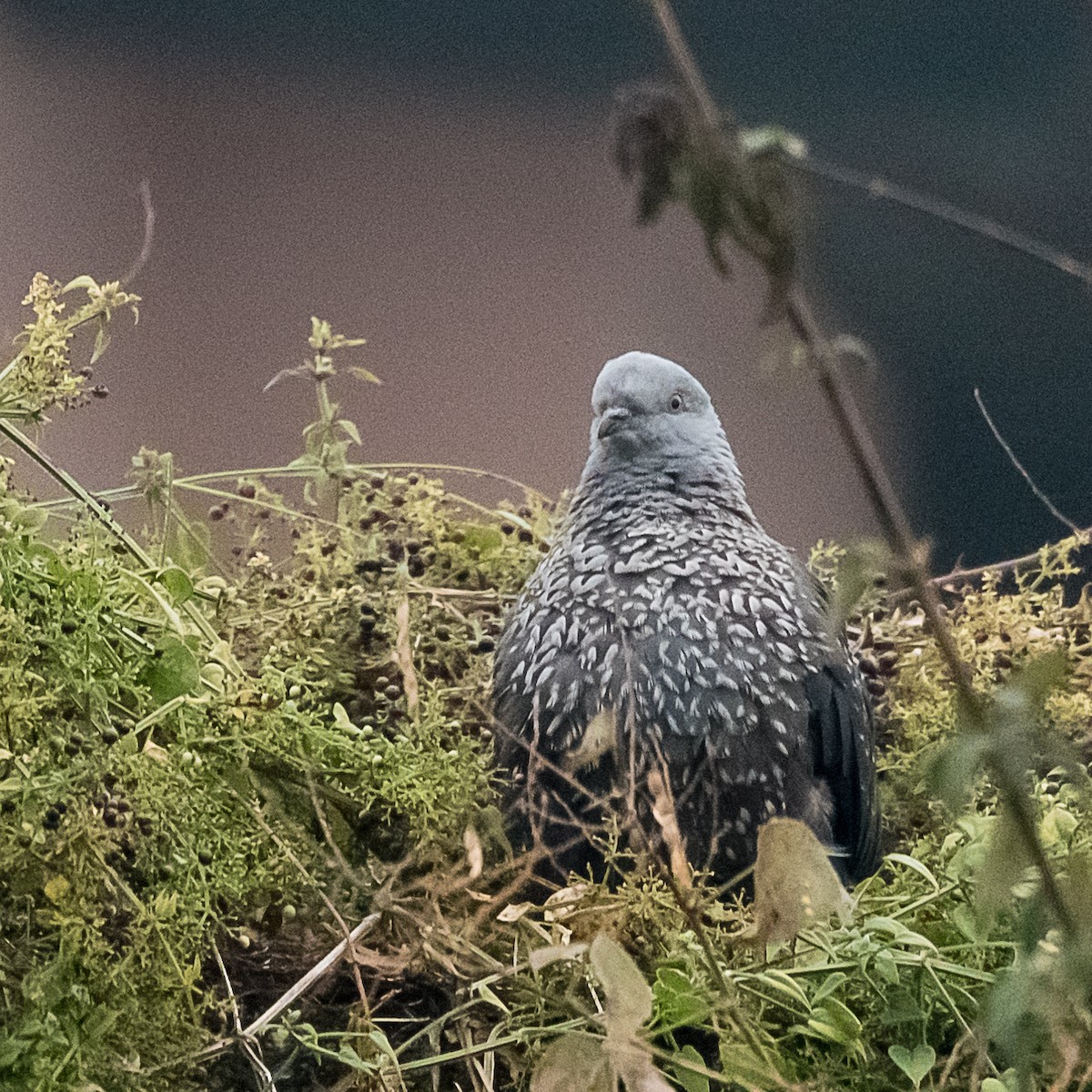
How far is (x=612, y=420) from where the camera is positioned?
73cm

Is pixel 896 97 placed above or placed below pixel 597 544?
above

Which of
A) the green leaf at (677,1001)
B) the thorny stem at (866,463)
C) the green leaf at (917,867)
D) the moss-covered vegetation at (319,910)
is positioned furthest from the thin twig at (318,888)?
the thorny stem at (866,463)

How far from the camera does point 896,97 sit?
82 cm

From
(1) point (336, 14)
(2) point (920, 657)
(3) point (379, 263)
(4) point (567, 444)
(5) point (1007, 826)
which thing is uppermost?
(1) point (336, 14)

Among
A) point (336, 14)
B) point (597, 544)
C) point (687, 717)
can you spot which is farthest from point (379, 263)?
point (687, 717)

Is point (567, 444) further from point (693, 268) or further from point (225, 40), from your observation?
point (225, 40)

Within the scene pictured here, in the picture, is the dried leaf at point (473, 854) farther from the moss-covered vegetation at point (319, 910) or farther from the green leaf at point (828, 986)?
the green leaf at point (828, 986)

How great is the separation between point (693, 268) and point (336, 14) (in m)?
0.31

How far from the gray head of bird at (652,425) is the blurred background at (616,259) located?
0.15ft

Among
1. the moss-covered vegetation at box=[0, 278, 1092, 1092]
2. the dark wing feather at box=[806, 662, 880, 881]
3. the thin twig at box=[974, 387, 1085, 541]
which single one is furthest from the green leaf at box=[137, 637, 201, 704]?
the thin twig at box=[974, 387, 1085, 541]

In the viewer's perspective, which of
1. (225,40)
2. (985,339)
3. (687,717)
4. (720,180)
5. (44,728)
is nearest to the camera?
(720,180)

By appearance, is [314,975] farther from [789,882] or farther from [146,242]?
[146,242]

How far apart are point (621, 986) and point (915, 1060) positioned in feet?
0.37

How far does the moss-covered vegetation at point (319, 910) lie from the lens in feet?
1.57
